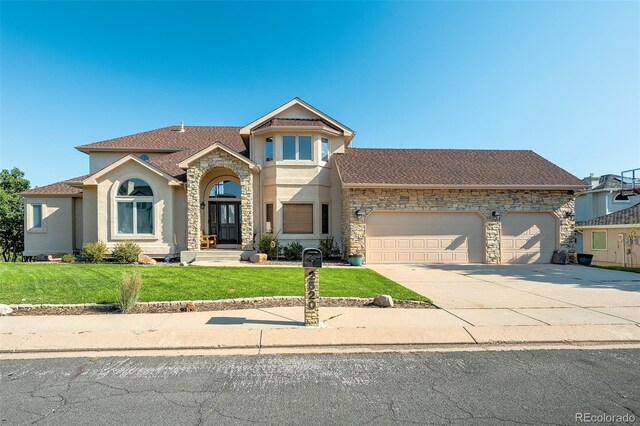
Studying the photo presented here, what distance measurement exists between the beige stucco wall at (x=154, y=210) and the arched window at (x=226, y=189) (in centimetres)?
272

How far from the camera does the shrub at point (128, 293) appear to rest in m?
6.83

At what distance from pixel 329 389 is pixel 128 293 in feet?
16.5

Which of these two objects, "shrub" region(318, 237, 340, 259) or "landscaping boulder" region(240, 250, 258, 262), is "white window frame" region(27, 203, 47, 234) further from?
"shrub" region(318, 237, 340, 259)

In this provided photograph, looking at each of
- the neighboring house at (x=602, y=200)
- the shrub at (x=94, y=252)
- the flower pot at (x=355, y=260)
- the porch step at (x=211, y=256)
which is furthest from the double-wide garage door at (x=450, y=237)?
the neighboring house at (x=602, y=200)

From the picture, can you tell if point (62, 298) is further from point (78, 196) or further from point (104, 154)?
point (104, 154)

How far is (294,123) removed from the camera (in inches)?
663

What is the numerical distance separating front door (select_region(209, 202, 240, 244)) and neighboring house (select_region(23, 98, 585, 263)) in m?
0.74

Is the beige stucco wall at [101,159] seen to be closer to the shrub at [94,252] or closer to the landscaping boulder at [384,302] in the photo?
the shrub at [94,252]

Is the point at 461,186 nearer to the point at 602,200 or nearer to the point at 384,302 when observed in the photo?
the point at 384,302

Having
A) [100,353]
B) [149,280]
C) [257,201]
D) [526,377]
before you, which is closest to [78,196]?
[257,201]

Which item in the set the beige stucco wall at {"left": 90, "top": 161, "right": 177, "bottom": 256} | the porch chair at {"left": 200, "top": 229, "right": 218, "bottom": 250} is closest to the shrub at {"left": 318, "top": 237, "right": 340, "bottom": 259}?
the porch chair at {"left": 200, "top": 229, "right": 218, "bottom": 250}

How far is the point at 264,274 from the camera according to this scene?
11.4 metres

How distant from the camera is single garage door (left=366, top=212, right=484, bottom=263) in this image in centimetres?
1563

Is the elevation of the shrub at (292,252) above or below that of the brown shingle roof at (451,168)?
below
